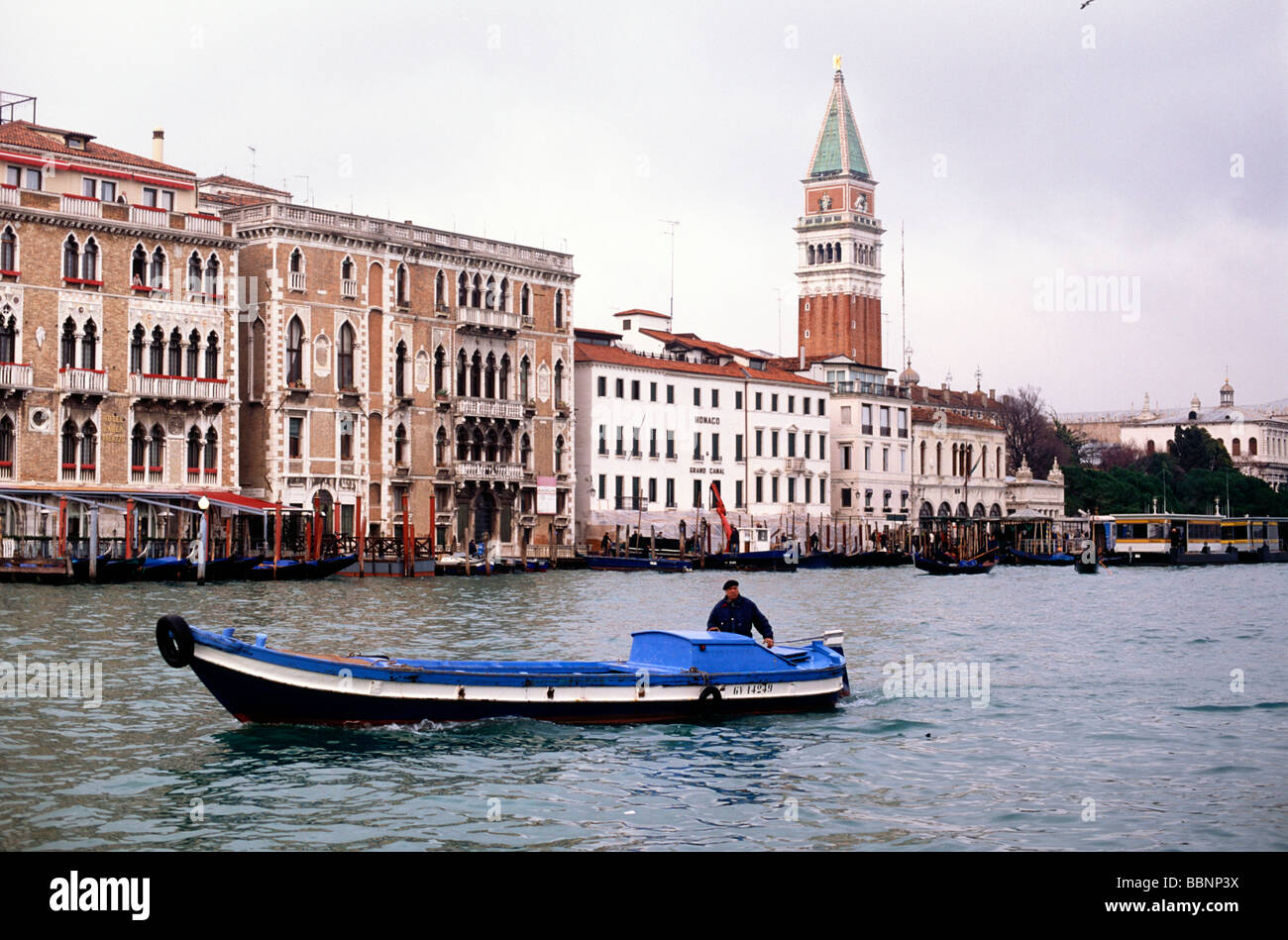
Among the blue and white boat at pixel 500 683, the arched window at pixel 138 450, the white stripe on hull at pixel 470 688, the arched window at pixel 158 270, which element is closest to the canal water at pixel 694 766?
the blue and white boat at pixel 500 683

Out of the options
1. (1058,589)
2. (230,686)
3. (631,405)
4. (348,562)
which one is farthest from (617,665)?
(631,405)

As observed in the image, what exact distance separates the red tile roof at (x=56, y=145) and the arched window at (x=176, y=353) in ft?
16.0

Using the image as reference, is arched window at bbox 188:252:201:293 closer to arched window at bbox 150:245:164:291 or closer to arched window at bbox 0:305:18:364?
arched window at bbox 150:245:164:291

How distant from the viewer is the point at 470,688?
50.5 ft

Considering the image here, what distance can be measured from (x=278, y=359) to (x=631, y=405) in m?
17.8

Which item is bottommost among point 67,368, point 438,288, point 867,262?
point 67,368

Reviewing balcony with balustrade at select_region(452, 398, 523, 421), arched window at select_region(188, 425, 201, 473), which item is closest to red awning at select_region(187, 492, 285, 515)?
arched window at select_region(188, 425, 201, 473)

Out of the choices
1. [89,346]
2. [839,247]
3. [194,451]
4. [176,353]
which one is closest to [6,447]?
[89,346]

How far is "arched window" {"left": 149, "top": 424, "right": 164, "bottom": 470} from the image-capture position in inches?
1809

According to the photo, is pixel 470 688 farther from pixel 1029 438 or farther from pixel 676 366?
pixel 1029 438

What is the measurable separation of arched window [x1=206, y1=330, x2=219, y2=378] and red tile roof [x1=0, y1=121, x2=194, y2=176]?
15.9 ft

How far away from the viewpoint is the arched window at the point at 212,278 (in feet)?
156
